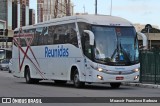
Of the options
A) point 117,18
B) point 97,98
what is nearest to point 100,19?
point 117,18

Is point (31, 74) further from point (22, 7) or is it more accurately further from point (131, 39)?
point (22, 7)

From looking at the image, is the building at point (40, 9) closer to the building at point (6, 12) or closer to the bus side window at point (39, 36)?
the bus side window at point (39, 36)

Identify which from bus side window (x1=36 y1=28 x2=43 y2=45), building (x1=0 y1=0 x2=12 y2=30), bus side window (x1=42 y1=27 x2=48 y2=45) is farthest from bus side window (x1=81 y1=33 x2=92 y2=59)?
building (x1=0 y1=0 x2=12 y2=30)

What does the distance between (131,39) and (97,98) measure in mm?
6590

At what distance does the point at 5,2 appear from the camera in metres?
121

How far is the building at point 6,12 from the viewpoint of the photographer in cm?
12250

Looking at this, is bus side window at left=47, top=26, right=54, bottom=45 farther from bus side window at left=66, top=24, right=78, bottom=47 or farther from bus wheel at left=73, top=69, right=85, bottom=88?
bus wheel at left=73, top=69, right=85, bottom=88

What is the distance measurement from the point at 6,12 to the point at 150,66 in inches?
4290

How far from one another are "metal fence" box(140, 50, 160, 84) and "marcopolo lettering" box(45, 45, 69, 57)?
225 inches

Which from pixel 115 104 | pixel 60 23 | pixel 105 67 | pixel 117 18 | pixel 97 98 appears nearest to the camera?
pixel 115 104

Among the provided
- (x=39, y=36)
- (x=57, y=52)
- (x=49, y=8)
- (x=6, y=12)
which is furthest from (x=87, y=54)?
(x=6, y=12)

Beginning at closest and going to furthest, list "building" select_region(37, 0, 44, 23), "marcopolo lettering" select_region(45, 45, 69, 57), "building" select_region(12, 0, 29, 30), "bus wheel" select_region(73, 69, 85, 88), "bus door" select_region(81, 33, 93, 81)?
"bus door" select_region(81, 33, 93, 81)
"bus wheel" select_region(73, 69, 85, 88)
"marcopolo lettering" select_region(45, 45, 69, 57)
"building" select_region(37, 0, 44, 23)
"building" select_region(12, 0, 29, 30)

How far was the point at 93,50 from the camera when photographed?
21469mm

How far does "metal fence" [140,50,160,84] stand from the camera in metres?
26.2
